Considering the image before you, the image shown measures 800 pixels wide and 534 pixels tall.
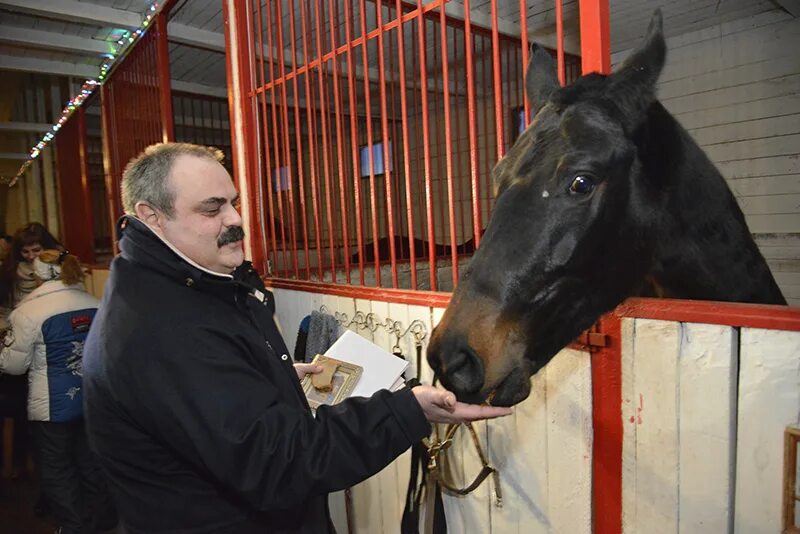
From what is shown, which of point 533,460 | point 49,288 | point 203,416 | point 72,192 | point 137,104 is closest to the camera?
point 203,416

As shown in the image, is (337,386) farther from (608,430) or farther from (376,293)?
(608,430)

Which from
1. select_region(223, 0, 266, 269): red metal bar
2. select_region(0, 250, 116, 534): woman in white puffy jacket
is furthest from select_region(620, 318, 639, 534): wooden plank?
select_region(0, 250, 116, 534): woman in white puffy jacket

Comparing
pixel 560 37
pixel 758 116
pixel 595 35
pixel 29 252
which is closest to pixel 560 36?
pixel 560 37

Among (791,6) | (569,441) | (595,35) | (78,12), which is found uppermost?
(78,12)

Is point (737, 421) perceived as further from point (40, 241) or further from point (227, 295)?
point (40, 241)

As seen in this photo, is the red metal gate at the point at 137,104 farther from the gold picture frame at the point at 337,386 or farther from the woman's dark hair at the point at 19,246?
the gold picture frame at the point at 337,386

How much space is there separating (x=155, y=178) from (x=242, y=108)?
1988 millimetres

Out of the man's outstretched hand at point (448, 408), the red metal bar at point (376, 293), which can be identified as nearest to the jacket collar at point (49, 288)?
the red metal bar at point (376, 293)

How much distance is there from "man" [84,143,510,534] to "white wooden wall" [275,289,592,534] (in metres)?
0.48

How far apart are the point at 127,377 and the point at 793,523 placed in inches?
56.5

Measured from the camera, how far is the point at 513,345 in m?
1.04

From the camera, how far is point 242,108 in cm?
298

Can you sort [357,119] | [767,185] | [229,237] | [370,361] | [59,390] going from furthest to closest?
[767,185]
[357,119]
[59,390]
[370,361]
[229,237]

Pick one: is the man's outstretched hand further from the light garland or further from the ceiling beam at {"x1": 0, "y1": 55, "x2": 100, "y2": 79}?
the ceiling beam at {"x1": 0, "y1": 55, "x2": 100, "y2": 79}
